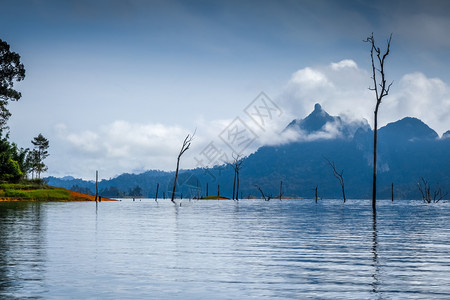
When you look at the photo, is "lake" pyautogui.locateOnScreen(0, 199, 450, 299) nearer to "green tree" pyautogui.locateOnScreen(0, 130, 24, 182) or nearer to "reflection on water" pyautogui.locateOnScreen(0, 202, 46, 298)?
"reflection on water" pyautogui.locateOnScreen(0, 202, 46, 298)

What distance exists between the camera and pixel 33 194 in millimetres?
93688

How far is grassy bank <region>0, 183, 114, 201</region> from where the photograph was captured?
8700cm

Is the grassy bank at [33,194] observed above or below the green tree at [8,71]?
below

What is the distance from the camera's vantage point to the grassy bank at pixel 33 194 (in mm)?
87000

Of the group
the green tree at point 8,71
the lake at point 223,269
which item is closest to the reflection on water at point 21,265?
the lake at point 223,269

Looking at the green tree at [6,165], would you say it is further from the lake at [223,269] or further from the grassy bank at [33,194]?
the lake at [223,269]

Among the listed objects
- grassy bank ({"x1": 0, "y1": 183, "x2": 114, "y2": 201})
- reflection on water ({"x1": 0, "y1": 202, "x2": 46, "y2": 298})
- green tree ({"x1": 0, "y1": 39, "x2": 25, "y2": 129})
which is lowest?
grassy bank ({"x1": 0, "y1": 183, "x2": 114, "y2": 201})

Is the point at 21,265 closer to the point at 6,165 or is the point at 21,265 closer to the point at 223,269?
the point at 223,269

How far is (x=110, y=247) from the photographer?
1562 cm

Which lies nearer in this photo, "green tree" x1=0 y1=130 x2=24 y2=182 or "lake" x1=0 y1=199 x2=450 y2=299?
"lake" x1=0 y1=199 x2=450 y2=299

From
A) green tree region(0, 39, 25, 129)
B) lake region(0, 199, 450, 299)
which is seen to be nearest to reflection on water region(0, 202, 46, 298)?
lake region(0, 199, 450, 299)

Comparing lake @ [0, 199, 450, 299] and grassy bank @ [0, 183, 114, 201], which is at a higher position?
lake @ [0, 199, 450, 299]

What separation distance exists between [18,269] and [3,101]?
68.6 meters

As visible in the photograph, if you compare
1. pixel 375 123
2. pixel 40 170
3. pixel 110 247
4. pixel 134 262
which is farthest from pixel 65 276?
pixel 40 170
